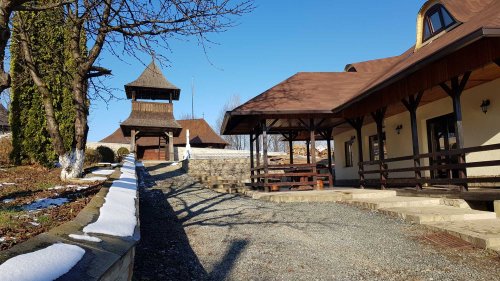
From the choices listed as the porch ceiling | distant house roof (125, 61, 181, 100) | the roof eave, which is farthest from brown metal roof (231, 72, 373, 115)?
distant house roof (125, 61, 181, 100)

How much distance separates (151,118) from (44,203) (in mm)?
23160

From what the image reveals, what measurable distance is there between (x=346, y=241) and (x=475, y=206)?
11.6ft

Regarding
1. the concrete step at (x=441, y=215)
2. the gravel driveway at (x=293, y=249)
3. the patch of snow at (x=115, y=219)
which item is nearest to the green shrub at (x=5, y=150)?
the gravel driveway at (x=293, y=249)

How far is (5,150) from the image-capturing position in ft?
49.2

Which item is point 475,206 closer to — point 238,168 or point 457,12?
point 457,12

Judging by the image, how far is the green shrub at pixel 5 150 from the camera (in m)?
14.4

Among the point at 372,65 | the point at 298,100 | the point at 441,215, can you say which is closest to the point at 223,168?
the point at 298,100

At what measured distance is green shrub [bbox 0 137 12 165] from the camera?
14.4 m

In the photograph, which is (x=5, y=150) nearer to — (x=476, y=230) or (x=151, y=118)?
(x=151, y=118)

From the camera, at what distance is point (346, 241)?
543 centimetres

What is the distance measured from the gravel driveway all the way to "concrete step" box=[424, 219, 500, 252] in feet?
0.66

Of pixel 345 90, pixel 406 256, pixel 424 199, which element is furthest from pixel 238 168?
pixel 406 256

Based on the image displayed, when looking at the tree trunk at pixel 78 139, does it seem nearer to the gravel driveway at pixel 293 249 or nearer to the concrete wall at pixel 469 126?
the gravel driveway at pixel 293 249

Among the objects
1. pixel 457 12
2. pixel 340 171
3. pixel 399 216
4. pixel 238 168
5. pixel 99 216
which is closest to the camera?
pixel 99 216
